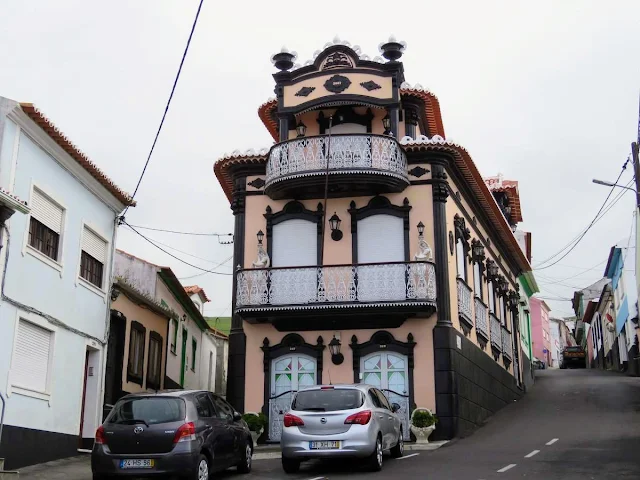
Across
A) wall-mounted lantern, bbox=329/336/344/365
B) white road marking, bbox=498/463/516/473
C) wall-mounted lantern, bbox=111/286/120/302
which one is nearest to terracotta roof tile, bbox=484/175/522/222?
wall-mounted lantern, bbox=329/336/344/365

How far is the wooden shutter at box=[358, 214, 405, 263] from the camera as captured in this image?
21.9 m

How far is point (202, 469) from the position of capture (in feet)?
40.8

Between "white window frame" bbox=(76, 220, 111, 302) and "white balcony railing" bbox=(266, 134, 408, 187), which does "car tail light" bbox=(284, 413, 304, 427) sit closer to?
"white window frame" bbox=(76, 220, 111, 302)

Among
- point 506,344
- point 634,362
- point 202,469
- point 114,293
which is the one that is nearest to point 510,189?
point 506,344

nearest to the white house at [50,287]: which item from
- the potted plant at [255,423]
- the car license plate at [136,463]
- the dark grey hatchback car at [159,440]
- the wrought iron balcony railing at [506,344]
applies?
the dark grey hatchback car at [159,440]

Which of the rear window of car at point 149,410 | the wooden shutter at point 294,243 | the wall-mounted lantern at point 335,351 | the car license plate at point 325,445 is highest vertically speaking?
the wooden shutter at point 294,243

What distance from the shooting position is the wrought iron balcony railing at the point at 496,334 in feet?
91.6

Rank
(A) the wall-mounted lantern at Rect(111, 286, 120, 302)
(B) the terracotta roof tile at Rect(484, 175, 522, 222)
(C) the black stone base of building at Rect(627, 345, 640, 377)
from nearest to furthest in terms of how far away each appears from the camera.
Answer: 1. (A) the wall-mounted lantern at Rect(111, 286, 120, 302)
2. (B) the terracotta roof tile at Rect(484, 175, 522, 222)
3. (C) the black stone base of building at Rect(627, 345, 640, 377)

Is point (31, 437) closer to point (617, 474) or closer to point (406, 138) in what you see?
point (617, 474)

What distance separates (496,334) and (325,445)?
631 inches

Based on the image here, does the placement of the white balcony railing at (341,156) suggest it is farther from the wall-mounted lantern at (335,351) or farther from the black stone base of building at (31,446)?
the black stone base of building at (31,446)

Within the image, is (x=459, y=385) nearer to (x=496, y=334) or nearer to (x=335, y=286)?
(x=335, y=286)

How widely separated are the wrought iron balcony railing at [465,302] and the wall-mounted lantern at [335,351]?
3635 millimetres

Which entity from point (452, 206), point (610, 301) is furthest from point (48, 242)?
point (610, 301)
